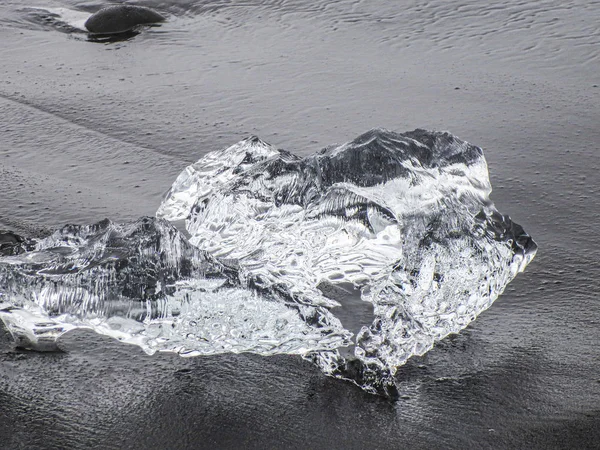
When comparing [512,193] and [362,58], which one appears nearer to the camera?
[512,193]

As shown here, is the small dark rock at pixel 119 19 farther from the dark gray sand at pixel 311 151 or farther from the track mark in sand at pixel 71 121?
the track mark in sand at pixel 71 121

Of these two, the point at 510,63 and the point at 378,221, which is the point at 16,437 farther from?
the point at 510,63

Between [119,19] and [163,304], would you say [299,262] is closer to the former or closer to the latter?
[163,304]

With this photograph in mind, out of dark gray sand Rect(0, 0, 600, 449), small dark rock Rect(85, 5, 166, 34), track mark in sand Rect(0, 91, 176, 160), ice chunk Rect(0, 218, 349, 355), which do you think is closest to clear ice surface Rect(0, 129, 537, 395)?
ice chunk Rect(0, 218, 349, 355)

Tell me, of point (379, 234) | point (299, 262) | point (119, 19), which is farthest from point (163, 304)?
point (119, 19)

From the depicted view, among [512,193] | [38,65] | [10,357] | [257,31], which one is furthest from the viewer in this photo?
[257,31]

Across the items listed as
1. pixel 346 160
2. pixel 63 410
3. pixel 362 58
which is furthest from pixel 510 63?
pixel 63 410
